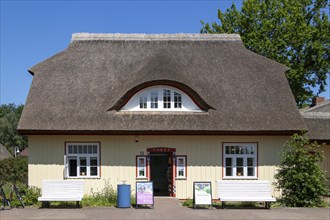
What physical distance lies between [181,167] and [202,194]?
3.16 m

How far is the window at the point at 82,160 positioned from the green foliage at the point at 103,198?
0.77m

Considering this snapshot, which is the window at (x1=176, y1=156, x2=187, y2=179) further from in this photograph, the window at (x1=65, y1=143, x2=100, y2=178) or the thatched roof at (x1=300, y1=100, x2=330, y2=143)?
the thatched roof at (x1=300, y1=100, x2=330, y2=143)

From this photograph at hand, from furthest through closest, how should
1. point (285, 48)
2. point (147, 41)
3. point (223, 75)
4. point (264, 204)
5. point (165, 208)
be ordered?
point (285, 48), point (147, 41), point (223, 75), point (264, 204), point (165, 208)


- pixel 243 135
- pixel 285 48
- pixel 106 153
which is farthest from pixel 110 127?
pixel 285 48

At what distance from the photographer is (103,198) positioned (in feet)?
59.2

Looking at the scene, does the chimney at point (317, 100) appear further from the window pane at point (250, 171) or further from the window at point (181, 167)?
the window at point (181, 167)

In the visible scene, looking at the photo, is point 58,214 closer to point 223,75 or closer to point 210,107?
point 210,107

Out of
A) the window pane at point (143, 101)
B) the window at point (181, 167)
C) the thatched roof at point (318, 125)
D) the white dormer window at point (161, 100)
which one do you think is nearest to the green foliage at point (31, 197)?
the white dormer window at point (161, 100)

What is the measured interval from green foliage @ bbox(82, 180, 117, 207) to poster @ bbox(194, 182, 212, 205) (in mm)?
3441

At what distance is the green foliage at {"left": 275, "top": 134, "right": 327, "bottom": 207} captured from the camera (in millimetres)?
17578

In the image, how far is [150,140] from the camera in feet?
63.4

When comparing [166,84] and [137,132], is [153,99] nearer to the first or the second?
[166,84]

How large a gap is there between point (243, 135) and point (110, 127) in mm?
5877

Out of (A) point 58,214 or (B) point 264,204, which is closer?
(A) point 58,214
